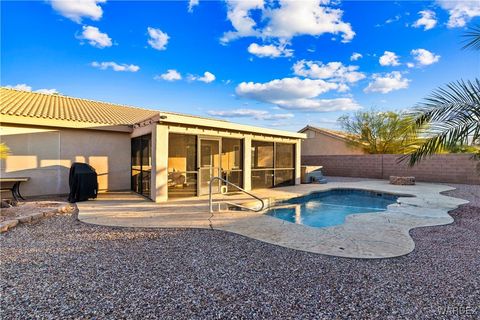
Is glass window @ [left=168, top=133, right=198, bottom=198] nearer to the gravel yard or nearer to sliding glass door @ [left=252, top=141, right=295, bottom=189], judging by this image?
sliding glass door @ [left=252, top=141, right=295, bottom=189]

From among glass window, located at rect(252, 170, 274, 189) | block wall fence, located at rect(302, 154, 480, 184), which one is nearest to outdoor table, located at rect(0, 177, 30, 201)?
glass window, located at rect(252, 170, 274, 189)

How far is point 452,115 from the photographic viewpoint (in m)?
5.59

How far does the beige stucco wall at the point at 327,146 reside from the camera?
22188mm

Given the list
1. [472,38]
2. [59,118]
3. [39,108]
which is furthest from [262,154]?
[39,108]

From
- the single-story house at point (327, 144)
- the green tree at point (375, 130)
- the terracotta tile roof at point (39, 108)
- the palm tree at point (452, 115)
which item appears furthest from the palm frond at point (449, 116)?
the single-story house at point (327, 144)

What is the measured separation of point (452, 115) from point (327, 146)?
1807 cm

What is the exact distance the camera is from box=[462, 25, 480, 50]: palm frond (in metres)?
5.09

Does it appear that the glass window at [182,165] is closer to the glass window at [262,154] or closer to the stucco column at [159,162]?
the stucco column at [159,162]

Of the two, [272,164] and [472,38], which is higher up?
[472,38]

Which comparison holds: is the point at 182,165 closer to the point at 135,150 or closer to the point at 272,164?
the point at 135,150

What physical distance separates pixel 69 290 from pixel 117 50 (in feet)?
44.1

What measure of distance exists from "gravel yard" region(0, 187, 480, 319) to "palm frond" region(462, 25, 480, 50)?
3.93 metres

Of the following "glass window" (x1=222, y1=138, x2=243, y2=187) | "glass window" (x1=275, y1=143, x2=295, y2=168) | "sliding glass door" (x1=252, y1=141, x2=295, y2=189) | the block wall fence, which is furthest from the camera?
the block wall fence

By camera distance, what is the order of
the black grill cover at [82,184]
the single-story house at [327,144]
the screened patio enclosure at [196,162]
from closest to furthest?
the black grill cover at [82,184], the screened patio enclosure at [196,162], the single-story house at [327,144]
